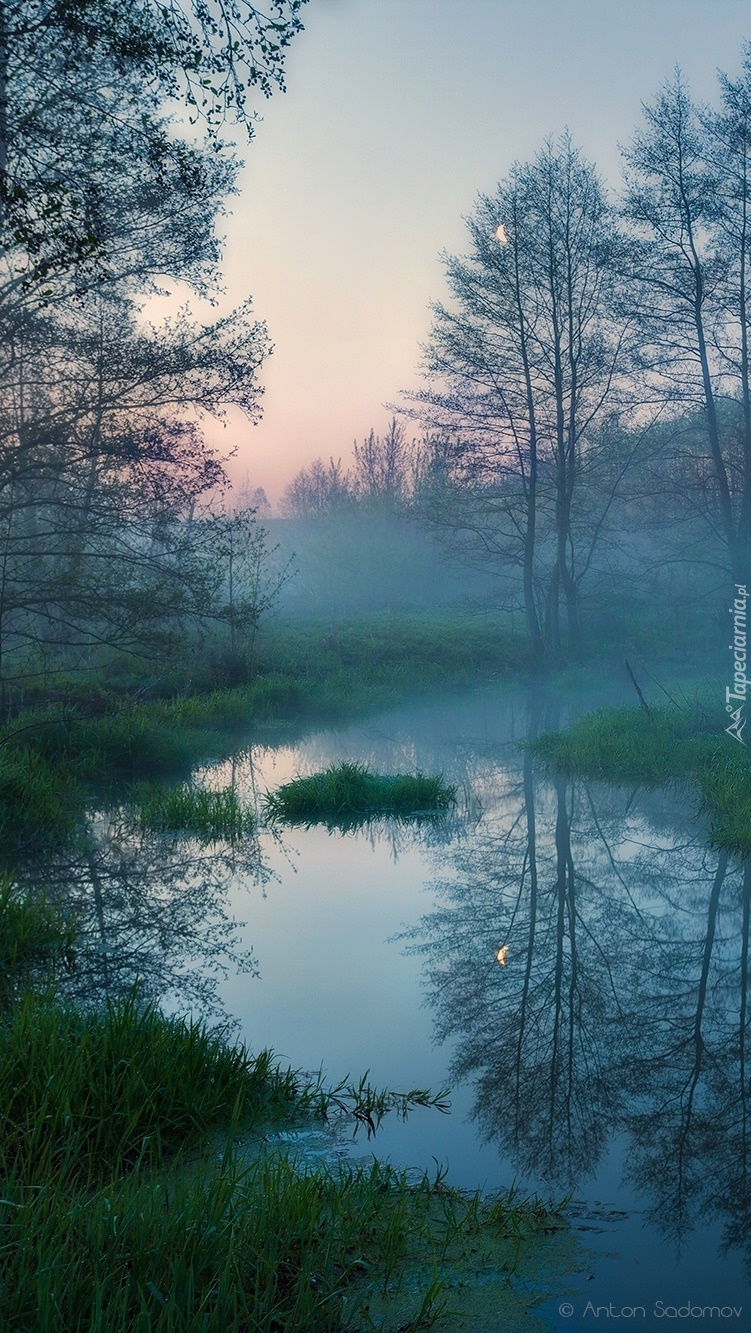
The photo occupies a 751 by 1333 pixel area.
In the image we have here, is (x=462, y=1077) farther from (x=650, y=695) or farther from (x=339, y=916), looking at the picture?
(x=650, y=695)

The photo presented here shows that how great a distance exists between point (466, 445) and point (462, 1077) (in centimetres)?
2039

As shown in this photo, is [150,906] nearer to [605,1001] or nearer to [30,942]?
[30,942]

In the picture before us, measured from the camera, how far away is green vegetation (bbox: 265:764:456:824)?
11.2 metres

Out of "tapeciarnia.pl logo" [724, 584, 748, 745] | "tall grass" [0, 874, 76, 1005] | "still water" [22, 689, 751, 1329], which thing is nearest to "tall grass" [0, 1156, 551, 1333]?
"still water" [22, 689, 751, 1329]

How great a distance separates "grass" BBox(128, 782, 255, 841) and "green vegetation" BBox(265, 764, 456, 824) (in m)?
0.52

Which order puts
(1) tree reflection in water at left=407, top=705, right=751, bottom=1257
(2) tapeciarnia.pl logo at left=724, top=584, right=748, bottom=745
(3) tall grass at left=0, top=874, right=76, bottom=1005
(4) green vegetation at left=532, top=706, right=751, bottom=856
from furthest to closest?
(2) tapeciarnia.pl logo at left=724, top=584, right=748, bottom=745
(4) green vegetation at left=532, top=706, right=751, bottom=856
(3) tall grass at left=0, top=874, right=76, bottom=1005
(1) tree reflection in water at left=407, top=705, right=751, bottom=1257

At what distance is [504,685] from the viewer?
24.2 m

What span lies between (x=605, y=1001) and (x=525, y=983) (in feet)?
1.77

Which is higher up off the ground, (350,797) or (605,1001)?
(350,797)

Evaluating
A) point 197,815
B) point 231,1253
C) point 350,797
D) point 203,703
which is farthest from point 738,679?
point 231,1253

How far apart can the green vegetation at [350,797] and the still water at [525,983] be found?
0.53m

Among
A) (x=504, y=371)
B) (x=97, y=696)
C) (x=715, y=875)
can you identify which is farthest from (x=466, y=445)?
(x=715, y=875)

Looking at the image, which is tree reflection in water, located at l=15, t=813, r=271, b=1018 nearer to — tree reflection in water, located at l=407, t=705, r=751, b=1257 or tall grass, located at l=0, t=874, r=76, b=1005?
tall grass, located at l=0, t=874, r=76, b=1005

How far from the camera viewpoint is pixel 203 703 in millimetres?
17141
